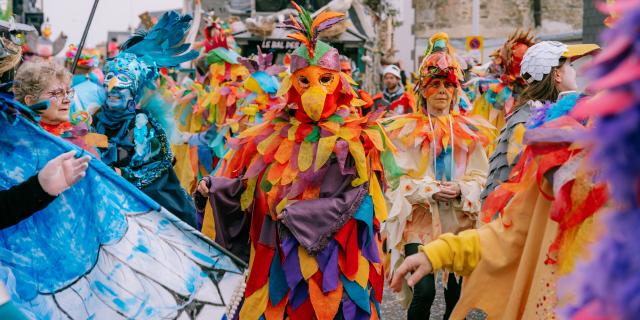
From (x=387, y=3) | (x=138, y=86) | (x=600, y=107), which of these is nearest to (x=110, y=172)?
(x=138, y=86)

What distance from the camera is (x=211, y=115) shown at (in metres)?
9.57

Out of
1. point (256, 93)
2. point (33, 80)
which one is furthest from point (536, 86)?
point (256, 93)

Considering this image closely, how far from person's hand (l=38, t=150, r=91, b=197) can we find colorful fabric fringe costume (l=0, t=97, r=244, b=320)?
0.40 m

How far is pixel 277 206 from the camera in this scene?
15.7 ft

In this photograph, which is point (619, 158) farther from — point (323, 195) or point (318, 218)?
point (323, 195)

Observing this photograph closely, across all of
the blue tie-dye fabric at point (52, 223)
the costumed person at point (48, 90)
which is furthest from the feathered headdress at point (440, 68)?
the blue tie-dye fabric at point (52, 223)

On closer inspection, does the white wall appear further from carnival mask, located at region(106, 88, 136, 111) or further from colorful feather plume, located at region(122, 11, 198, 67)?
carnival mask, located at region(106, 88, 136, 111)

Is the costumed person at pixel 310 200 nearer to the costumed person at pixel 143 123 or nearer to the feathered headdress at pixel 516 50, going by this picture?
the costumed person at pixel 143 123

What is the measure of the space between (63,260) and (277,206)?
153 cm

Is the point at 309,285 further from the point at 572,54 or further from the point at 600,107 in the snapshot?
the point at 600,107

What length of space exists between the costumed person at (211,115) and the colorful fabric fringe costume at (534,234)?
630 cm

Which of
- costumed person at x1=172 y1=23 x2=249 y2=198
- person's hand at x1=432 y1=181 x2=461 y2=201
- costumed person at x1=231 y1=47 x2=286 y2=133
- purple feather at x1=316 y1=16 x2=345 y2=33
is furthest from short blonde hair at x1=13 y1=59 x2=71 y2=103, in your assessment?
costumed person at x1=172 y1=23 x2=249 y2=198

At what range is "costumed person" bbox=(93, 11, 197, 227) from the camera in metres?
5.64

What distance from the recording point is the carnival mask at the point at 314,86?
4.74 metres
